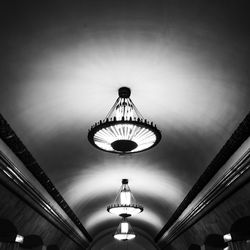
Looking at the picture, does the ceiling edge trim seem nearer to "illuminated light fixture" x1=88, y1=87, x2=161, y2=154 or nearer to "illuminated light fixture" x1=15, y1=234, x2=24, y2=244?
"illuminated light fixture" x1=15, y1=234, x2=24, y2=244

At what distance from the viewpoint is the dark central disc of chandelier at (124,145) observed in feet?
14.3

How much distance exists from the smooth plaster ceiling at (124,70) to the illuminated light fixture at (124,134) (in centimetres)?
74

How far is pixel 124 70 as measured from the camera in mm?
4504

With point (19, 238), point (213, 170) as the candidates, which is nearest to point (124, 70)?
point (213, 170)

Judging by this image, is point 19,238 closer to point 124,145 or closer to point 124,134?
point 124,145

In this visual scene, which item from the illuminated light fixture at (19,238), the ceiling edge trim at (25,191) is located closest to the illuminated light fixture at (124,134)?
the ceiling edge trim at (25,191)

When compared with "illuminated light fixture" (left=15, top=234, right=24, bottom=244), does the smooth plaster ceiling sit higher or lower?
higher

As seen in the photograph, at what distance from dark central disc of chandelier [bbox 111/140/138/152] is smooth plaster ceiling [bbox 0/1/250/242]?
94 cm

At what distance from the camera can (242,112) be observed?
4.95m

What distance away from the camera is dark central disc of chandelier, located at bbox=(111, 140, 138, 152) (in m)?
4.37

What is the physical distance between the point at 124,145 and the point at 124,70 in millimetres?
1027

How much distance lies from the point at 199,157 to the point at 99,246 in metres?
14.3

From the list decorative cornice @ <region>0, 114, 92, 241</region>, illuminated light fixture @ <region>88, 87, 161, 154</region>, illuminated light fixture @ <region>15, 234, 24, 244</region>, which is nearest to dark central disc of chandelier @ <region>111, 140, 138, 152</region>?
illuminated light fixture @ <region>88, 87, 161, 154</region>

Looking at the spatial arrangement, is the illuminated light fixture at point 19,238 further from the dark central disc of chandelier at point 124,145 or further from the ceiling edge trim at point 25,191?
the dark central disc of chandelier at point 124,145
